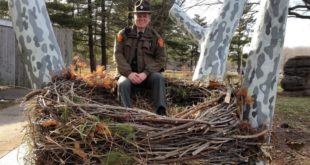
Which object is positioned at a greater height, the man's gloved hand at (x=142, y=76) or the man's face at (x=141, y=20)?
the man's face at (x=141, y=20)

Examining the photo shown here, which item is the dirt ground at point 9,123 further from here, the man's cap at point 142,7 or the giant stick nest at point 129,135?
the giant stick nest at point 129,135

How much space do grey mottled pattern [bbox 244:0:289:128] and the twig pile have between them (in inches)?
20.3

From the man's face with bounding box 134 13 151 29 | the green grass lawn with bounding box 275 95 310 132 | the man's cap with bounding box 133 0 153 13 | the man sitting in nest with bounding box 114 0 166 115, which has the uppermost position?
the man's cap with bounding box 133 0 153 13

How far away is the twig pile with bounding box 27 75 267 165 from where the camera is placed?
269 centimetres

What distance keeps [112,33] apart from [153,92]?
19.8 metres

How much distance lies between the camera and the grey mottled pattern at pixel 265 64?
11.5ft

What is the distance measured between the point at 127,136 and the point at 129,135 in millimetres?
14

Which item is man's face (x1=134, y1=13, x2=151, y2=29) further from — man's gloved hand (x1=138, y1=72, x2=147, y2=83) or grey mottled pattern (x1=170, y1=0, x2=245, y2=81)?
grey mottled pattern (x1=170, y1=0, x2=245, y2=81)

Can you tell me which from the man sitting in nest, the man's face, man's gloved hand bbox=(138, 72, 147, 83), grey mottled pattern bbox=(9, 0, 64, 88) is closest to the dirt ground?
grey mottled pattern bbox=(9, 0, 64, 88)

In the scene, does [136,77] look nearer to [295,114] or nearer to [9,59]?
[295,114]

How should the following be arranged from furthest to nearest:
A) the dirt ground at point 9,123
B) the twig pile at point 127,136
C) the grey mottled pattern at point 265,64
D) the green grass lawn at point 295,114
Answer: the green grass lawn at point 295,114, the dirt ground at point 9,123, the grey mottled pattern at point 265,64, the twig pile at point 127,136

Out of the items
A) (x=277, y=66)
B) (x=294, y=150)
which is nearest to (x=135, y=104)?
(x=277, y=66)

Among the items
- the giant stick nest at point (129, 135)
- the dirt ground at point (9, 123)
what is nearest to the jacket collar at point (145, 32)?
the giant stick nest at point (129, 135)

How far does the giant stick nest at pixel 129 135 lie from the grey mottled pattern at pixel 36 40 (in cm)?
50
